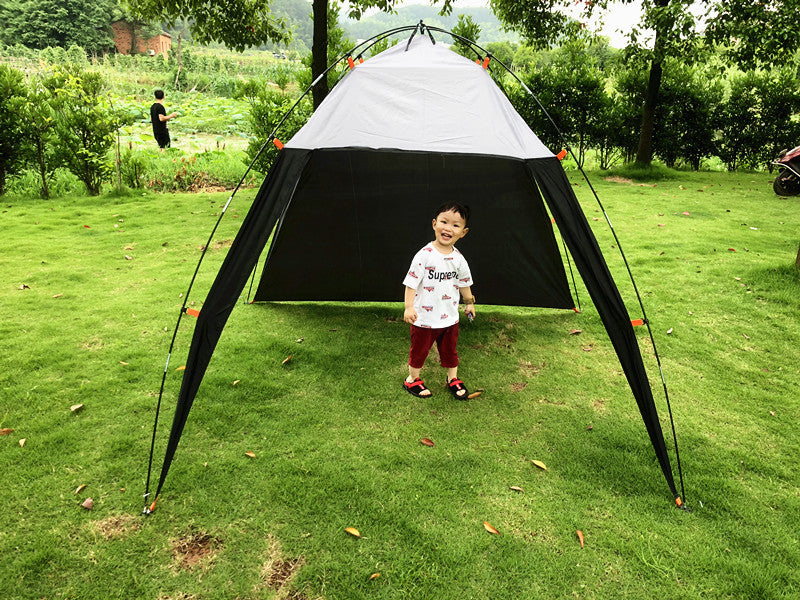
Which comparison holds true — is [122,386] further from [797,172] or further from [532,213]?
Result: [797,172]

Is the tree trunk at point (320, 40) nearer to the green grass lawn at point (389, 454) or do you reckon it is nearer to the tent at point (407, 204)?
the tent at point (407, 204)

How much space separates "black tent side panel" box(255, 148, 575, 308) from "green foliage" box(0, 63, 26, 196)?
6568 millimetres

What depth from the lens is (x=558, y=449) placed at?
114 inches

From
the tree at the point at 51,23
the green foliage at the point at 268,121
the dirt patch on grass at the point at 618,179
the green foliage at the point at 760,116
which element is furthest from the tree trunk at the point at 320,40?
the tree at the point at 51,23

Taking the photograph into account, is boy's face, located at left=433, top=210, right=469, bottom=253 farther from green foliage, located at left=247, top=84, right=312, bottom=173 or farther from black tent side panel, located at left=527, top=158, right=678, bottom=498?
green foliage, located at left=247, top=84, right=312, bottom=173

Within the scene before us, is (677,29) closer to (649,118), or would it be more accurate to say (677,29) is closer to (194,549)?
(649,118)

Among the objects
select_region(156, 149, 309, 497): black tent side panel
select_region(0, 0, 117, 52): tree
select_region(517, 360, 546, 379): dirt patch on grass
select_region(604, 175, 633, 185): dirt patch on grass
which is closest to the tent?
select_region(156, 149, 309, 497): black tent side panel

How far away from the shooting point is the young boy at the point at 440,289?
9.88 feet

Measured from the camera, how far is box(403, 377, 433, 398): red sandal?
342 cm

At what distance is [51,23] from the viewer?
4012 centimetres

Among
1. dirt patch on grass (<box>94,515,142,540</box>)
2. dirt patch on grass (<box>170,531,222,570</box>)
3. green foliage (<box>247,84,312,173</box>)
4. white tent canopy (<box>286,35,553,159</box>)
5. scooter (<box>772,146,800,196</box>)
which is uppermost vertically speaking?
green foliage (<box>247,84,312,173</box>)

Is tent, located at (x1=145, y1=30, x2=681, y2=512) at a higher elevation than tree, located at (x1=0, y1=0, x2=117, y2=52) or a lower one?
lower

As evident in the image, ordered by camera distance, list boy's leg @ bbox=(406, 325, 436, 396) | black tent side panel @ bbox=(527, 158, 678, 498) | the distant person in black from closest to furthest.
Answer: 1. black tent side panel @ bbox=(527, 158, 678, 498)
2. boy's leg @ bbox=(406, 325, 436, 396)
3. the distant person in black

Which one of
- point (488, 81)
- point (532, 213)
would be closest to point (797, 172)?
point (532, 213)
